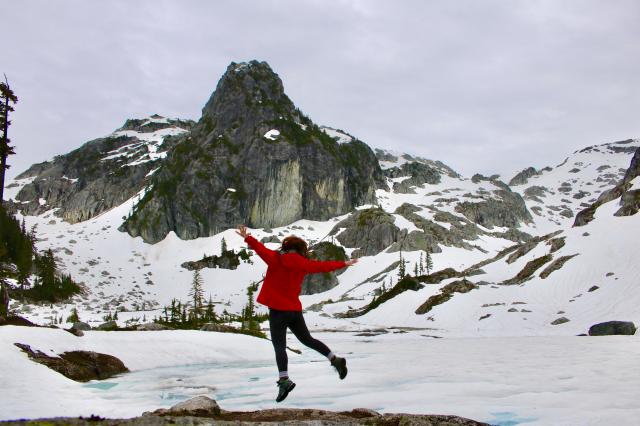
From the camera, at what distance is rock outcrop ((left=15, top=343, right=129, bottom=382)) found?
42.0ft

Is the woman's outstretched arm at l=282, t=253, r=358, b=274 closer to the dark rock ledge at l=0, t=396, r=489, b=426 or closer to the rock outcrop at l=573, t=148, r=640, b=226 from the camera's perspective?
the dark rock ledge at l=0, t=396, r=489, b=426

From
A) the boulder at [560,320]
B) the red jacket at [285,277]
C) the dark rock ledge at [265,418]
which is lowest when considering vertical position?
the boulder at [560,320]

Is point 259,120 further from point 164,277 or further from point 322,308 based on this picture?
point 322,308

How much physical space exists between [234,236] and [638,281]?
139136mm

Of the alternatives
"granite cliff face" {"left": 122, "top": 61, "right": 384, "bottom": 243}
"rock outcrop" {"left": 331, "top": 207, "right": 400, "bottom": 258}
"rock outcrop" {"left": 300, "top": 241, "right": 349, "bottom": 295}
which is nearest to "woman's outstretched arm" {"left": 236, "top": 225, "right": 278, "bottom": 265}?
"rock outcrop" {"left": 300, "top": 241, "right": 349, "bottom": 295}

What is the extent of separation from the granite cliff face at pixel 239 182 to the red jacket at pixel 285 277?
171 m

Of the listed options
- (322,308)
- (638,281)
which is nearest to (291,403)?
(638,281)

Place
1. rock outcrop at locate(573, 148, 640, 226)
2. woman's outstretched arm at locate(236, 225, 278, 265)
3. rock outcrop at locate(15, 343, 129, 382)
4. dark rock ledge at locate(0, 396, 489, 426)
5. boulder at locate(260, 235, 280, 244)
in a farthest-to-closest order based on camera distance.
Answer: boulder at locate(260, 235, 280, 244)
rock outcrop at locate(573, 148, 640, 226)
rock outcrop at locate(15, 343, 129, 382)
woman's outstretched arm at locate(236, 225, 278, 265)
dark rock ledge at locate(0, 396, 489, 426)

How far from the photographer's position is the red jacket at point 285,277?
25.2ft

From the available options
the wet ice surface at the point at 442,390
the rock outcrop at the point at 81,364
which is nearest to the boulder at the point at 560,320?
the wet ice surface at the point at 442,390

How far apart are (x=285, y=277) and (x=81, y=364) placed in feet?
34.3

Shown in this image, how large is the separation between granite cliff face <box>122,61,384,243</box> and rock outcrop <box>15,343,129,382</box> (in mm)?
160779

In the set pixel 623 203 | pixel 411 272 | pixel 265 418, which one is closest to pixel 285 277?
pixel 265 418

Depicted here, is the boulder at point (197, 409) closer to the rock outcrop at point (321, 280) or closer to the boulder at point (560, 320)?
the boulder at point (560, 320)
